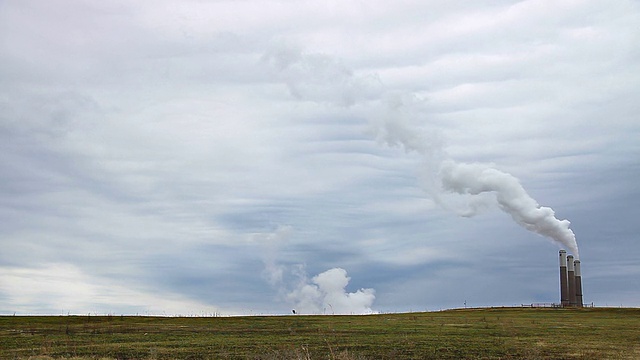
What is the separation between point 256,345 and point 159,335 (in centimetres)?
1285

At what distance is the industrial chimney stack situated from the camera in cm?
14162

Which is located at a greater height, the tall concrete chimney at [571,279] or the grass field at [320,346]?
the tall concrete chimney at [571,279]

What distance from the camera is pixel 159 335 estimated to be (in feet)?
165

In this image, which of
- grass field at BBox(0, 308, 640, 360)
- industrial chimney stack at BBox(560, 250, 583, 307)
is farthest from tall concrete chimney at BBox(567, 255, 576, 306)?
grass field at BBox(0, 308, 640, 360)

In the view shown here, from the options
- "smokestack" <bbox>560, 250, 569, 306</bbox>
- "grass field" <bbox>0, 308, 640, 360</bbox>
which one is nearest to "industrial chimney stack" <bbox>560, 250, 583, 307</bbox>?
"smokestack" <bbox>560, 250, 569, 306</bbox>

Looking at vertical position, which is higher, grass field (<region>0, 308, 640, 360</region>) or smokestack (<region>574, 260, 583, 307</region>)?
smokestack (<region>574, 260, 583, 307</region>)

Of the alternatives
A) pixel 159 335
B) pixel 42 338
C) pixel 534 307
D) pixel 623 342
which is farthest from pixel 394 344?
pixel 534 307

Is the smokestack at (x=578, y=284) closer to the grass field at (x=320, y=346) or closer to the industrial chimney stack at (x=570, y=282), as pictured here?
the industrial chimney stack at (x=570, y=282)

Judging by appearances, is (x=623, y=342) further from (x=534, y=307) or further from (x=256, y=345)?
(x=534, y=307)

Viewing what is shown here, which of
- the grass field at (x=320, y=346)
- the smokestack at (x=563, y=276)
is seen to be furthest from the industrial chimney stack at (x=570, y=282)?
the grass field at (x=320, y=346)

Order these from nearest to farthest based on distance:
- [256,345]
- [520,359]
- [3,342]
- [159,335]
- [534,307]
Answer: [520,359], [256,345], [3,342], [159,335], [534,307]

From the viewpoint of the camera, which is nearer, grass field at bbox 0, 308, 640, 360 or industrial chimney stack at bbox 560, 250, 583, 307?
grass field at bbox 0, 308, 640, 360

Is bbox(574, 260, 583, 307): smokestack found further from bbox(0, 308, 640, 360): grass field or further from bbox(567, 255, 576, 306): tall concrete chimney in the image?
bbox(0, 308, 640, 360): grass field

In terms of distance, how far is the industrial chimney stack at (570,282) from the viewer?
141625 mm
